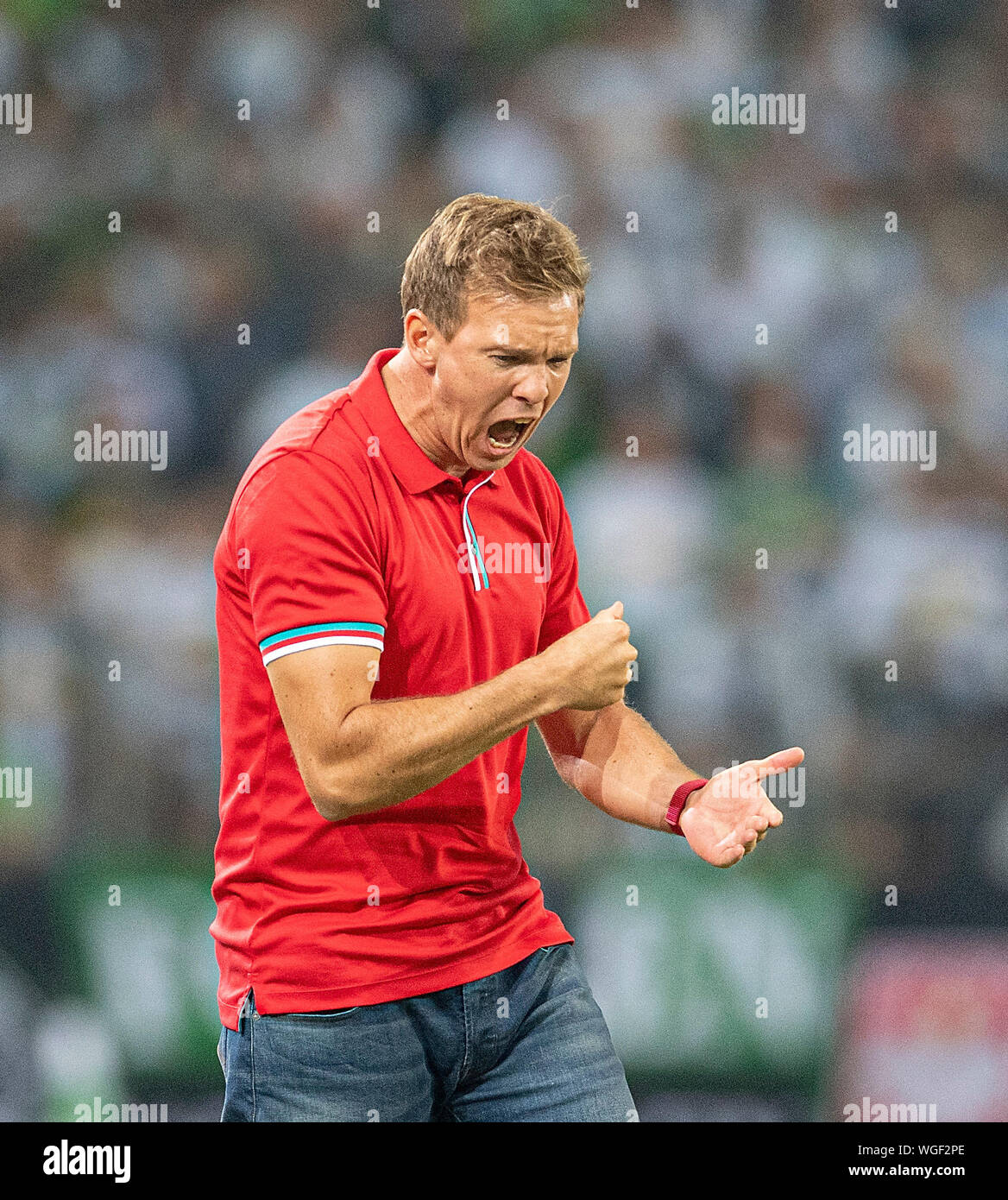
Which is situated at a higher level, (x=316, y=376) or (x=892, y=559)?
(x=316, y=376)

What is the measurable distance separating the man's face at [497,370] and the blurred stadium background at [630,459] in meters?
2.09

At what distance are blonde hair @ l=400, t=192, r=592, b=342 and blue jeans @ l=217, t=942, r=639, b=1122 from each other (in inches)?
37.1

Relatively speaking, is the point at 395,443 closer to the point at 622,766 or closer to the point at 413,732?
the point at 413,732

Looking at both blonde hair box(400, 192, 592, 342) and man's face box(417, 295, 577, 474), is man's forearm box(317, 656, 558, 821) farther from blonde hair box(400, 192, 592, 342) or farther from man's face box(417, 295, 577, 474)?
blonde hair box(400, 192, 592, 342)

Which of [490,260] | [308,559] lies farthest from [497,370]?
[308,559]

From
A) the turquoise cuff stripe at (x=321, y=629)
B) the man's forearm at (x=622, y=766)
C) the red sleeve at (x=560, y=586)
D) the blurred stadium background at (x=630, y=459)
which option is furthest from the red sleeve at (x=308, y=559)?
the blurred stadium background at (x=630, y=459)

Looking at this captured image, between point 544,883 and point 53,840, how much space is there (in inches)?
53.5

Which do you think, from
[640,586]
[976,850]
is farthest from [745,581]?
[976,850]

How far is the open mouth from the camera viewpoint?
6.71 ft

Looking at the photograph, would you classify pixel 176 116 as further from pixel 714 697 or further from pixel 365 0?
pixel 714 697

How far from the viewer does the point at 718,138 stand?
436cm

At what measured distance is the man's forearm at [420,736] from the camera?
5.92 feet

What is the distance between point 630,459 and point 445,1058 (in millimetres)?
2506

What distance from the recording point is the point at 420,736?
182 centimetres
